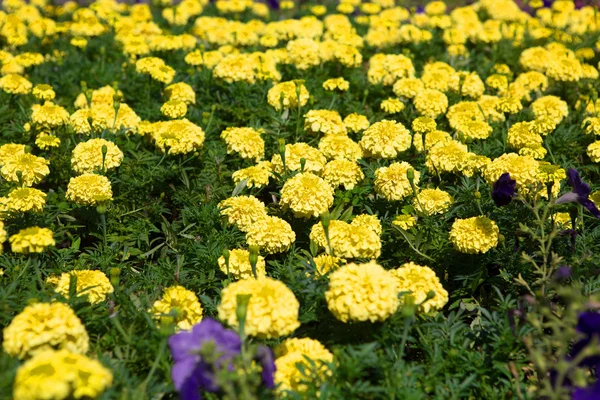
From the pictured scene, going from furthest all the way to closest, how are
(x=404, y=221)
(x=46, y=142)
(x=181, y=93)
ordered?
(x=181, y=93)
(x=46, y=142)
(x=404, y=221)

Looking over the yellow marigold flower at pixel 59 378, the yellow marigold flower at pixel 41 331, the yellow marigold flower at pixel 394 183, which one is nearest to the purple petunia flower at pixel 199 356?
the yellow marigold flower at pixel 59 378

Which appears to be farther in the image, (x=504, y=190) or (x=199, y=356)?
(x=504, y=190)

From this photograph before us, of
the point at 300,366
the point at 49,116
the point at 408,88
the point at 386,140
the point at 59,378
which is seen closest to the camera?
the point at 59,378

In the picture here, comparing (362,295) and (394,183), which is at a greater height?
(362,295)

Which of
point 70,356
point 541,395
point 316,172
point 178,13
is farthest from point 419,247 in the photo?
point 178,13

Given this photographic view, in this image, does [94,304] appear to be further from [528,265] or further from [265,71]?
[265,71]

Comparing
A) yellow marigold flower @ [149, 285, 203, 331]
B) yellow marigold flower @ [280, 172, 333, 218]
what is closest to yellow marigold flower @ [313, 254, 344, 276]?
yellow marigold flower @ [280, 172, 333, 218]

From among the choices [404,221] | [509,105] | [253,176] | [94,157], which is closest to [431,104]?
[509,105]

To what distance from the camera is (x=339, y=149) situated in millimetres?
4484

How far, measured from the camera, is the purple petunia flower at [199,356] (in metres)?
2.37

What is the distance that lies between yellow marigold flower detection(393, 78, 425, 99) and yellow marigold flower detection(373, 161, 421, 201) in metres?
1.39

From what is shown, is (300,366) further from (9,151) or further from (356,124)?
(9,151)

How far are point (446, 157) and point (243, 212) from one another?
1.41 m

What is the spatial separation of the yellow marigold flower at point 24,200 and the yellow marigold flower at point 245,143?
4.43 ft
